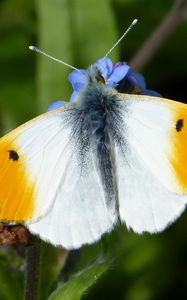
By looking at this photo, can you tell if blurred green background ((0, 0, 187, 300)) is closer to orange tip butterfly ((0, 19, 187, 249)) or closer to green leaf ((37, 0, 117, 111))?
green leaf ((37, 0, 117, 111))

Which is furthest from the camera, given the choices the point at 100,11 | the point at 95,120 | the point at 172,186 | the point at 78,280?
the point at 100,11

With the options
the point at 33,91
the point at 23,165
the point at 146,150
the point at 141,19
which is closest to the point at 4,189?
the point at 23,165

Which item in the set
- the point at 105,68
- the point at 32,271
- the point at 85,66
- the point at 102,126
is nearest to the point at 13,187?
the point at 102,126

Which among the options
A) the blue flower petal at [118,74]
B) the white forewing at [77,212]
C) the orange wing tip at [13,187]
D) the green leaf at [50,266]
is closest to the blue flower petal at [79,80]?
the blue flower petal at [118,74]

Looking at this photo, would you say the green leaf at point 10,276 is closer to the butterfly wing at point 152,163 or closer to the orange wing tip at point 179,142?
the butterfly wing at point 152,163

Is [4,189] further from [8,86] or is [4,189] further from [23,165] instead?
[8,86]

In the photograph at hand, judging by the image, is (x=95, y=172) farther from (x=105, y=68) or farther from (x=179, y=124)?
(x=105, y=68)
